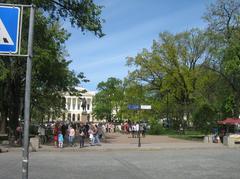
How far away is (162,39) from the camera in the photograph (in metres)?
64.6

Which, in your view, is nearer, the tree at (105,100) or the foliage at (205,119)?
the foliage at (205,119)

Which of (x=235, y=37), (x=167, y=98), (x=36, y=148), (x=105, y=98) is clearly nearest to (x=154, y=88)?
(x=167, y=98)

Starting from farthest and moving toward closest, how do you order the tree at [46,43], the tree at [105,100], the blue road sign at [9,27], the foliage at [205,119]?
1. the tree at [105,100]
2. the foliage at [205,119]
3. the tree at [46,43]
4. the blue road sign at [9,27]

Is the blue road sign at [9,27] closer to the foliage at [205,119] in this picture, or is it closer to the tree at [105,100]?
the foliage at [205,119]

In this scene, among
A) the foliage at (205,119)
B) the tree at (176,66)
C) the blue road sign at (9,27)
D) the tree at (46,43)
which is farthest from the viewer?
the tree at (176,66)

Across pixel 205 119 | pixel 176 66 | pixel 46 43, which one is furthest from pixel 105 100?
pixel 46 43

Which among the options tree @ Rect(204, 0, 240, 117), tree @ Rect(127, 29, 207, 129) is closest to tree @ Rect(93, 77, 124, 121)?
tree @ Rect(127, 29, 207, 129)

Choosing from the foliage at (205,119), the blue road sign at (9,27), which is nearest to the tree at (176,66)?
the foliage at (205,119)

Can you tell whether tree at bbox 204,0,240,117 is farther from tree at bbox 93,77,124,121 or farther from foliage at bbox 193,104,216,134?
tree at bbox 93,77,124,121

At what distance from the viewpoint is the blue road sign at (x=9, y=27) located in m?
5.18

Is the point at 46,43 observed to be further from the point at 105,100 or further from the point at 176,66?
the point at 105,100

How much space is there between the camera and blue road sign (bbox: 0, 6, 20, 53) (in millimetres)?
5176

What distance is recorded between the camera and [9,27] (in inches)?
204

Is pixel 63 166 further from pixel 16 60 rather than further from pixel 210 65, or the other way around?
pixel 210 65
